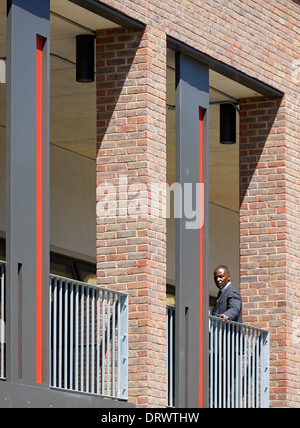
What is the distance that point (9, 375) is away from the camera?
13.2m

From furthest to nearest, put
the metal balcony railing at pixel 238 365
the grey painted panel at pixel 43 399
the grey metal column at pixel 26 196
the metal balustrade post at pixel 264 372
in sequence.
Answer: the metal balustrade post at pixel 264 372 → the metal balcony railing at pixel 238 365 → the grey metal column at pixel 26 196 → the grey painted panel at pixel 43 399

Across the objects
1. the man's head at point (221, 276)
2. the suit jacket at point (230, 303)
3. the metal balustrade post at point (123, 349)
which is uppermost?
the man's head at point (221, 276)

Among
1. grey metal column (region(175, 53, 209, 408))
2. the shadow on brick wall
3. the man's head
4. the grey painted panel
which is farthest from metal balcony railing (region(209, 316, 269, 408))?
the grey painted panel

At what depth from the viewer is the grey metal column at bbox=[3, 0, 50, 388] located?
1348 centimetres

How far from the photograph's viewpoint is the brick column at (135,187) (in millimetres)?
15625

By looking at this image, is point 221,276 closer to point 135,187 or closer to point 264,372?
point 264,372

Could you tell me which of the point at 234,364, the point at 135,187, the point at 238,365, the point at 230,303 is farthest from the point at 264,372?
the point at 135,187

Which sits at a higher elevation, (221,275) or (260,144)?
(260,144)

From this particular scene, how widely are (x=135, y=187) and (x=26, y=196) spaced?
7.61 ft

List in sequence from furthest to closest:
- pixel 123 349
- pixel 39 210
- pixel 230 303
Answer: pixel 230 303
pixel 123 349
pixel 39 210

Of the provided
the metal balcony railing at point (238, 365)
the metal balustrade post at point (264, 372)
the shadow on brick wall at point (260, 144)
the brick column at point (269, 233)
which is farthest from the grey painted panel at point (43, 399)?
the shadow on brick wall at point (260, 144)

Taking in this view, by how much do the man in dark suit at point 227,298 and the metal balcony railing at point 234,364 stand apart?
13cm

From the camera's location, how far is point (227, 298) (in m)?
17.6

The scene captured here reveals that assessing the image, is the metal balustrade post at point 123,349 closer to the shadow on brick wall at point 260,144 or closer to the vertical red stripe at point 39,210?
the vertical red stripe at point 39,210
